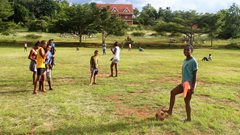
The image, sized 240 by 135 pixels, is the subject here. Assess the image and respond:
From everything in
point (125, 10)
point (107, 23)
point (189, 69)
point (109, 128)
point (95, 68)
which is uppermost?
point (125, 10)

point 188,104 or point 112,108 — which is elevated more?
point 188,104

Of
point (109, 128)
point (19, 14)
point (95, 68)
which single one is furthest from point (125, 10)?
point (109, 128)

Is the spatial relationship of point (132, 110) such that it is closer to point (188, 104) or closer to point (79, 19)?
point (188, 104)

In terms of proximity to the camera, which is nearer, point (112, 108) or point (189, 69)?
point (189, 69)

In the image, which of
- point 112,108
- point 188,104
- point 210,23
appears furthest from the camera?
point 210,23

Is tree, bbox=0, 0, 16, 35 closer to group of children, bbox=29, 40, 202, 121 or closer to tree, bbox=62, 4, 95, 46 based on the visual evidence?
tree, bbox=62, 4, 95, 46

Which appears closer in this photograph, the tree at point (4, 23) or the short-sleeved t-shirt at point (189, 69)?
the short-sleeved t-shirt at point (189, 69)

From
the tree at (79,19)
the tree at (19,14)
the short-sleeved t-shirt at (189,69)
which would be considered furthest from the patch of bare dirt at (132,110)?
the tree at (19,14)

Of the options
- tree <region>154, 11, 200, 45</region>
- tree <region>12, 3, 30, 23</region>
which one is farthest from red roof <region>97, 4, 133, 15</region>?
tree <region>154, 11, 200, 45</region>

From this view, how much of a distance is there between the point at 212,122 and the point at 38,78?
5985mm

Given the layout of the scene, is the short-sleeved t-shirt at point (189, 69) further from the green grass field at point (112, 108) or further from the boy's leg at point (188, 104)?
the green grass field at point (112, 108)

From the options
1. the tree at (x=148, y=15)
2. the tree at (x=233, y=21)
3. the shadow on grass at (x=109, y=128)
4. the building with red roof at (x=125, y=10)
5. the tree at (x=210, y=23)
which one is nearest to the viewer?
the shadow on grass at (x=109, y=128)

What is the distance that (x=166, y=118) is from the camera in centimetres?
852

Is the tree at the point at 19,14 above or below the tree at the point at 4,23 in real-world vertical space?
above
